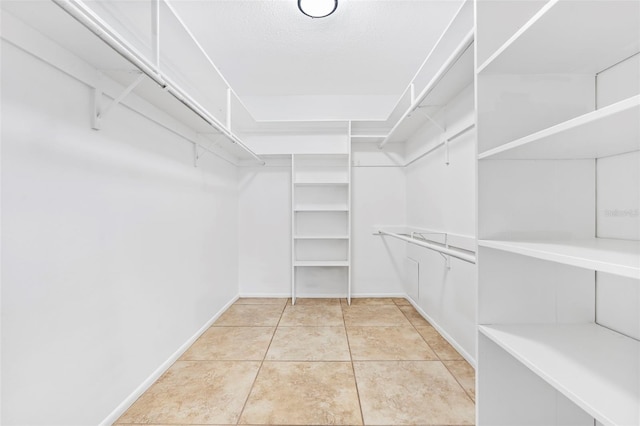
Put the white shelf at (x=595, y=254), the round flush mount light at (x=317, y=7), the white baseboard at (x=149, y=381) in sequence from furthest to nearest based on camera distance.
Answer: the round flush mount light at (x=317, y=7)
the white baseboard at (x=149, y=381)
the white shelf at (x=595, y=254)

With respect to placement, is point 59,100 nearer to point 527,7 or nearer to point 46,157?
point 46,157

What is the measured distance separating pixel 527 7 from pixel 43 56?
184cm

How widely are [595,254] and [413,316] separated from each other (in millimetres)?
2365

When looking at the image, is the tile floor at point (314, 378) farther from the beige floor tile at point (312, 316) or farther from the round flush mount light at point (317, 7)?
the round flush mount light at point (317, 7)

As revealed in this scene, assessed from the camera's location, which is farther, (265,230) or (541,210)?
(265,230)

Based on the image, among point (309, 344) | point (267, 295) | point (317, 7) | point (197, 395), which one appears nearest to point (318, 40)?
point (317, 7)

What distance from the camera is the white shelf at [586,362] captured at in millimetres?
657

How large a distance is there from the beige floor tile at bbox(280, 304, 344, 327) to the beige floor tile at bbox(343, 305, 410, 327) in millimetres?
104

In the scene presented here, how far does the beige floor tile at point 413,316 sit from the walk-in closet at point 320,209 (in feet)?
0.17

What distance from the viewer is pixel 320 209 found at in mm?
3299

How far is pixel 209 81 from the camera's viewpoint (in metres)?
2.71

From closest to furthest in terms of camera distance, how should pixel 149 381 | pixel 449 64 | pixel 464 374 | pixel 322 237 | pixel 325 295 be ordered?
pixel 449 64, pixel 149 381, pixel 464 374, pixel 322 237, pixel 325 295

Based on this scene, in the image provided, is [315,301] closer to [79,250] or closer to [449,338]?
[449,338]

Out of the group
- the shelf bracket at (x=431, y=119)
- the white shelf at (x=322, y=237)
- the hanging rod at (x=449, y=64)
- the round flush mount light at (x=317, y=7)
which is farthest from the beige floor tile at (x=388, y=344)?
the round flush mount light at (x=317, y=7)
